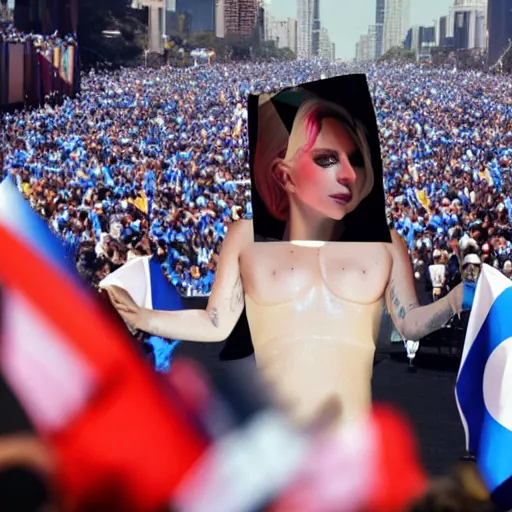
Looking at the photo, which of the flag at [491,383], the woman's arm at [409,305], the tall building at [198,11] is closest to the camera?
the woman's arm at [409,305]

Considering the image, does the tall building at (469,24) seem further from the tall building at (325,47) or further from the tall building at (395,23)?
the tall building at (325,47)

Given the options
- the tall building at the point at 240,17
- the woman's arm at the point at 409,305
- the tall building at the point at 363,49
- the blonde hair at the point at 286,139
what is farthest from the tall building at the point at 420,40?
the woman's arm at the point at 409,305

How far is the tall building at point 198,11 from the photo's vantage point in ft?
14.0

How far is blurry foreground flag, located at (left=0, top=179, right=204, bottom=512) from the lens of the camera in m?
2.47

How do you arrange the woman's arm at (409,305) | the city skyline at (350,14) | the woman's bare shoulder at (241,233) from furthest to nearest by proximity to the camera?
the city skyline at (350,14) → the woman's bare shoulder at (241,233) → the woman's arm at (409,305)

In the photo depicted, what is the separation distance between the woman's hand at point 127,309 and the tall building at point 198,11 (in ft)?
6.81

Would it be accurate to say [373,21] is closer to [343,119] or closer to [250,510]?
[343,119]

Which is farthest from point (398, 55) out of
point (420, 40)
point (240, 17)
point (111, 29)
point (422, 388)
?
point (422, 388)

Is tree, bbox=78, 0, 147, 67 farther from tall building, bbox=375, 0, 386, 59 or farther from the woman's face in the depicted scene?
the woman's face

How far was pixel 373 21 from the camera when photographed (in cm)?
424

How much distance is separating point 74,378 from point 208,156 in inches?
86.7

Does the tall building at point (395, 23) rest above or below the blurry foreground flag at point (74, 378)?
above

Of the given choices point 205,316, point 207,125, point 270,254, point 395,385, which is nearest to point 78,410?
point 205,316

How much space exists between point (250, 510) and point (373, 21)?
2363mm
